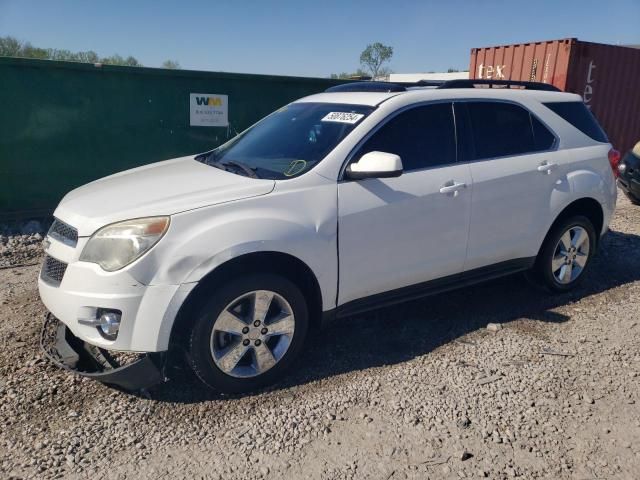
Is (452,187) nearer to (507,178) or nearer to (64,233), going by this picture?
(507,178)

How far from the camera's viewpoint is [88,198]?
3443 mm

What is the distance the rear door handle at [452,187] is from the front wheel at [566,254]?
1.24m

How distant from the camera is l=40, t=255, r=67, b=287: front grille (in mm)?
3166

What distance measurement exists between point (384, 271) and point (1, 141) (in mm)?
5480

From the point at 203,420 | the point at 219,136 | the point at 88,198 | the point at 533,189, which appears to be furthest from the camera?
the point at 219,136

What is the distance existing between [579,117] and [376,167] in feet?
8.28

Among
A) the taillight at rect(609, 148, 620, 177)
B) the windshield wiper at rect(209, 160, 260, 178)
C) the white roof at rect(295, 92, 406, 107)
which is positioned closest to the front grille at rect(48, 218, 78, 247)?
the windshield wiper at rect(209, 160, 260, 178)

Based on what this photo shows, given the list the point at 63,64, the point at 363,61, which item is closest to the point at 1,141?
the point at 63,64

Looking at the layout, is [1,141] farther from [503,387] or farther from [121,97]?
[503,387]

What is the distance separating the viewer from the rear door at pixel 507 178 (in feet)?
13.6

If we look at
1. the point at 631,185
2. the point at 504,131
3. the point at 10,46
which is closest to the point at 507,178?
the point at 504,131

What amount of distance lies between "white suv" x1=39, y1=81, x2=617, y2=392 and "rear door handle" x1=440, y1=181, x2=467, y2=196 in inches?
0.6

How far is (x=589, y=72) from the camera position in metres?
11.0

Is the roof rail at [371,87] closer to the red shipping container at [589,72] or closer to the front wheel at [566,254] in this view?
the front wheel at [566,254]
